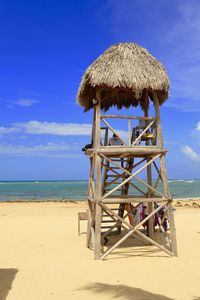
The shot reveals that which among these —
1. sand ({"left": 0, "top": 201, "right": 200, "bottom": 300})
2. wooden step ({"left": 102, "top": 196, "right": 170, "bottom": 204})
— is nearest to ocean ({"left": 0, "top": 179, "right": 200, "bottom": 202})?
sand ({"left": 0, "top": 201, "right": 200, "bottom": 300})

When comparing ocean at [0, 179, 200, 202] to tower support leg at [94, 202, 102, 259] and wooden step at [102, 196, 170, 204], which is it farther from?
tower support leg at [94, 202, 102, 259]

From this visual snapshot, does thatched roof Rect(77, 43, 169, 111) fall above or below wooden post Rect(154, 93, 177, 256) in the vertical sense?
above

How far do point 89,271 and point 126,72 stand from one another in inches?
209

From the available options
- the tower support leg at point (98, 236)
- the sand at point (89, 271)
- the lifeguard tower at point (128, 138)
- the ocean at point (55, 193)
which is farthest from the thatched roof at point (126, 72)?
the ocean at point (55, 193)

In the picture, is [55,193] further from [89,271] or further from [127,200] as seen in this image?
[89,271]

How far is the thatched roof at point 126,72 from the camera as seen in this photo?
413 inches

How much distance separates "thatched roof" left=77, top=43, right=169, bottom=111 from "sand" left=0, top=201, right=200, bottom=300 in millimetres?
4607

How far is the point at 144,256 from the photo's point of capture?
10258 mm

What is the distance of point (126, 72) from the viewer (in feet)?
34.7

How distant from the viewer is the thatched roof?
1050 cm

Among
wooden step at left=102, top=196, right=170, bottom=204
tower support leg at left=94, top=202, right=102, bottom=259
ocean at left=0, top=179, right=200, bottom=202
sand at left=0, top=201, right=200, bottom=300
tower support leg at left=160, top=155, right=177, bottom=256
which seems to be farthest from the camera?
ocean at left=0, top=179, right=200, bottom=202

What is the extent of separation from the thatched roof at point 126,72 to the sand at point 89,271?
181 inches

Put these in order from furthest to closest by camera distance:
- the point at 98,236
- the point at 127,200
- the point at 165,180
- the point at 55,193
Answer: the point at 55,193 < the point at 165,180 < the point at 127,200 < the point at 98,236

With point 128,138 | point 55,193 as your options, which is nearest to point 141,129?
point 128,138
